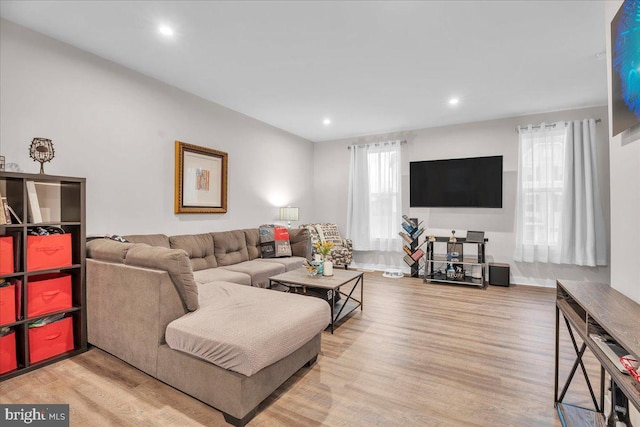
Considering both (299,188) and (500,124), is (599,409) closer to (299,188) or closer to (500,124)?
(500,124)

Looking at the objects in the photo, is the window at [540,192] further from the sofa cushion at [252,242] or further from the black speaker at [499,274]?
the sofa cushion at [252,242]

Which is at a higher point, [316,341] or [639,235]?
[639,235]

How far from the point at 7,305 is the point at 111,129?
6.04ft

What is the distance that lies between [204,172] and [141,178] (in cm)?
86

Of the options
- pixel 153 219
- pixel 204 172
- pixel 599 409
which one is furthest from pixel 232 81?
pixel 599 409

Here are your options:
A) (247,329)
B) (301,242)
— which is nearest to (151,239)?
(247,329)

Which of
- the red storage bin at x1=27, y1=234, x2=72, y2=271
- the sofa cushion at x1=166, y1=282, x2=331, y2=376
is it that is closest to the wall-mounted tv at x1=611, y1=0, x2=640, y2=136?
the sofa cushion at x1=166, y1=282, x2=331, y2=376

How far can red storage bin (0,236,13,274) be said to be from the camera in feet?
6.60

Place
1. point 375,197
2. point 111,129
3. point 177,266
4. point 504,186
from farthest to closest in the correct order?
point 375,197 → point 504,186 → point 111,129 → point 177,266

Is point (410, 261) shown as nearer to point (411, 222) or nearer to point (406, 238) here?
point (406, 238)

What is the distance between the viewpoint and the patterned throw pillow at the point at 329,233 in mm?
5629

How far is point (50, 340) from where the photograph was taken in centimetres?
225

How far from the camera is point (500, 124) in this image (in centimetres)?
496

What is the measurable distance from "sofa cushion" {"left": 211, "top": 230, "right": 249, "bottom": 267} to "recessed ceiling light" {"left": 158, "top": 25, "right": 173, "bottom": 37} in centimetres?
234
